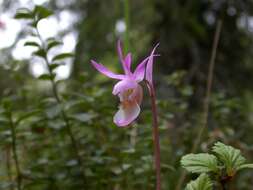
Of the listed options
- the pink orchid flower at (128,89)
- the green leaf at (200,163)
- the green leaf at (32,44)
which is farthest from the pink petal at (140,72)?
the green leaf at (32,44)

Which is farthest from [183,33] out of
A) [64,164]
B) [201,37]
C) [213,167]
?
[213,167]

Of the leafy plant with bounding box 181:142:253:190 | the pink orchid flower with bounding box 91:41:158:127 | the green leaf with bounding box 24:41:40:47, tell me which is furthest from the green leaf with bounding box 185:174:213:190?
the green leaf with bounding box 24:41:40:47

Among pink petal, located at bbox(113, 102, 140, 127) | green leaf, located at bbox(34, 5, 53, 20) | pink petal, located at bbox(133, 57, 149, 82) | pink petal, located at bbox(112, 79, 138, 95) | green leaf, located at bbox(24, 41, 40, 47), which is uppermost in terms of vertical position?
green leaf, located at bbox(34, 5, 53, 20)

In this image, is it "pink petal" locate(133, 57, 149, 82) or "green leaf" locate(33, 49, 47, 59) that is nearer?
"pink petal" locate(133, 57, 149, 82)

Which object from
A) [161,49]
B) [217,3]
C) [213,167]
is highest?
[217,3]

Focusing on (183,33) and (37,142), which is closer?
(37,142)

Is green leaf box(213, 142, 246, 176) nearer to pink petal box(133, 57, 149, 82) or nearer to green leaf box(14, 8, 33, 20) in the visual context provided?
pink petal box(133, 57, 149, 82)

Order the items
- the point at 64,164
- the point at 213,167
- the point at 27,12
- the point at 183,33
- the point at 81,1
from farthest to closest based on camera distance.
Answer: the point at 81,1 → the point at 183,33 → the point at 64,164 → the point at 27,12 → the point at 213,167

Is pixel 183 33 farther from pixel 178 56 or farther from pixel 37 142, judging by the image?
pixel 37 142
